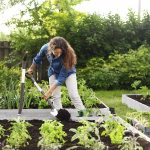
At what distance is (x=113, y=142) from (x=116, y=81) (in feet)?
28.5

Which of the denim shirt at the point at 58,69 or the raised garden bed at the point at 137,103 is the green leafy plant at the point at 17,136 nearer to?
the denim shirt at the point at 58,69

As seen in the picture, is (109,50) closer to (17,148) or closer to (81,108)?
(81,108)

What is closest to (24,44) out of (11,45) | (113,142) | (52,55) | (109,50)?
(11,45)

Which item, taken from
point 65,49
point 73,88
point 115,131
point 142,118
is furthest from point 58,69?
point 115,131

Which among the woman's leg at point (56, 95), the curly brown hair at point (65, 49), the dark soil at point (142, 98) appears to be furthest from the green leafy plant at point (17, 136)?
the dark soil at point (142, 98)

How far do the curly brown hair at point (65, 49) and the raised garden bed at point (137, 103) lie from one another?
2.21 m

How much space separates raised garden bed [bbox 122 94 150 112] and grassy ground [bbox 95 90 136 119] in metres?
0.11

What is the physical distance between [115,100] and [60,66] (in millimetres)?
3914

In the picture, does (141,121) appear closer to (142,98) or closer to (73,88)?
(73,88)

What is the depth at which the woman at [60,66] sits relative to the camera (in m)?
7.55

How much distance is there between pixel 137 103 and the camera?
998 centimetres

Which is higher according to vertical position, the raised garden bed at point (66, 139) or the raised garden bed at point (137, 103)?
the raised garden bed at point (66, 139)

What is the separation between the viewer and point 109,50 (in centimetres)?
1538

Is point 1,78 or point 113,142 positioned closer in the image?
point 113,142
